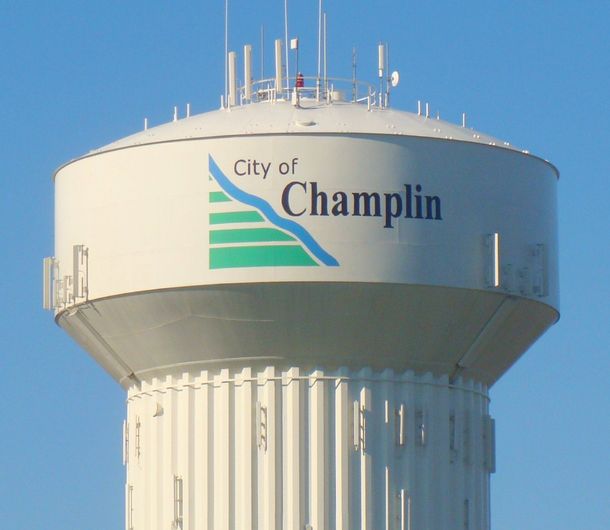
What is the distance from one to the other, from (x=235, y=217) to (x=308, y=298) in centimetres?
181

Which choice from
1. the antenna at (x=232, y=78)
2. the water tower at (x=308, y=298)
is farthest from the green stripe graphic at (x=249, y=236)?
the antenna at (x=232, y=78)

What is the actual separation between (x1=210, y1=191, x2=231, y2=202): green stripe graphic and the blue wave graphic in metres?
0.08

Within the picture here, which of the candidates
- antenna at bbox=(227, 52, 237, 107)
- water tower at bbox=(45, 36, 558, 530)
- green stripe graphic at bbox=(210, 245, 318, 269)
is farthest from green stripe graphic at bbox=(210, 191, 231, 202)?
antenna at bbox=(227, 52, 237, 107)

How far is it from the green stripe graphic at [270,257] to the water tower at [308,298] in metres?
0.04

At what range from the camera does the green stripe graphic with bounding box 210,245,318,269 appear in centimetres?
3709

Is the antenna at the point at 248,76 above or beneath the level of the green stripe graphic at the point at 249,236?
above

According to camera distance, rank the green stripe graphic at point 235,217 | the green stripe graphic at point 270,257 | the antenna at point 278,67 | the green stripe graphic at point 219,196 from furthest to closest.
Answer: the antenna at point 278,67 → the green stripe graphic at point 219,196 → the green stripe graphic at point 235,217 → the green stripe graphic at point 270,257

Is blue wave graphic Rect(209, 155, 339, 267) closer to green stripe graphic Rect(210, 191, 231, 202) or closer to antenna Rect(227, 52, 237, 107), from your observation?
green stripe graphic Rect(210, 191, 231, 202)

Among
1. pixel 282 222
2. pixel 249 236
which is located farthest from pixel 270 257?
pixel 282 222

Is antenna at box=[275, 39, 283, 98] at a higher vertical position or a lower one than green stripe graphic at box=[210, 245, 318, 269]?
higher

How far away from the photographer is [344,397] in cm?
3816

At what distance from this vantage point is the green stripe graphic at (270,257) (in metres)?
37.1

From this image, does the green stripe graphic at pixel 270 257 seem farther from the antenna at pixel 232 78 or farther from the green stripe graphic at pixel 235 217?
the antenna at pixel 232 78

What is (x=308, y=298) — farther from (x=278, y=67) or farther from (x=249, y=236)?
(x=278, y=67)
